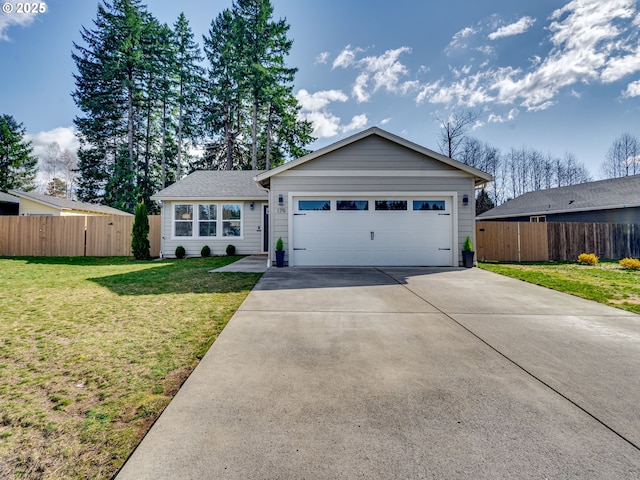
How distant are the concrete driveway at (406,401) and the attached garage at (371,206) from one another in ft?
16.3

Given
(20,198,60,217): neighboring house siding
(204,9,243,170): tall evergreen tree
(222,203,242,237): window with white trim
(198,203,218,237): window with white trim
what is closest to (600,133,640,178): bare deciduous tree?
(204,9,243,170): tall evergreen tree

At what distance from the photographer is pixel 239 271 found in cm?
802

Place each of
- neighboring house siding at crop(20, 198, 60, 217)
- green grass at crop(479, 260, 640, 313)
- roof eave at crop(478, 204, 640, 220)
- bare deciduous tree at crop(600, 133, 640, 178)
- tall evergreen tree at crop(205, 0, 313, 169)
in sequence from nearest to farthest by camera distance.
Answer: green grass at crop(479, 260, 640, 313) < roof eave at crop(478, 204, 640, 220) < neighboring house siding at crop(20, 198, 60, 217) < tall evergreen tree at crop(205, 0, 313, 169) < bare deciduous tree at crop(600, 133, 640, 178)

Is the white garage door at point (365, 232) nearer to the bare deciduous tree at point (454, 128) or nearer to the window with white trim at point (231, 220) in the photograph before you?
→ the window with white trim at point (231, 220)

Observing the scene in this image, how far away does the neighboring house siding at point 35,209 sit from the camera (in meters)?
15.7

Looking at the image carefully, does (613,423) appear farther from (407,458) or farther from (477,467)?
(407,458)

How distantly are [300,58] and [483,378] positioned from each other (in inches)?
981

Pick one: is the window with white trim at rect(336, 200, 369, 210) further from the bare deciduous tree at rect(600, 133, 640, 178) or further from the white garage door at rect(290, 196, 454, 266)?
the bare deciduous tree at rect(600, 133, 640, 178)

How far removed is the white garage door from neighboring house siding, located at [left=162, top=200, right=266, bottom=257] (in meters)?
4.01

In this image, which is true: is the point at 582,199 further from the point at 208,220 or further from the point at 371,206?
the point at 208,220

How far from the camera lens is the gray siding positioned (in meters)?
9.09

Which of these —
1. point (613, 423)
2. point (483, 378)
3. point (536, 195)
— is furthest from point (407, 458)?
point (536, 195)

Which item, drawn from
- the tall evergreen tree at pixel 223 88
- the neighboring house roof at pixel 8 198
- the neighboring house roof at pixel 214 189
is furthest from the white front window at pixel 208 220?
the tall evergreen tree at pixel 223 88

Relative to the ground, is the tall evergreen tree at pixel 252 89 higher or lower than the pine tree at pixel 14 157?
higher
